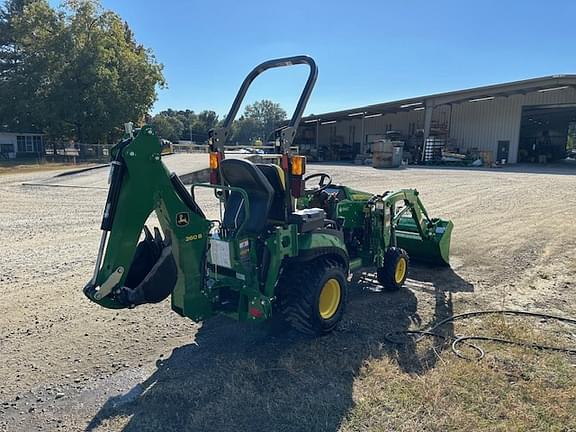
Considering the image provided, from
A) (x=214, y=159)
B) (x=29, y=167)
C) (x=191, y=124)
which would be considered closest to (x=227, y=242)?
(x=214, y=159)

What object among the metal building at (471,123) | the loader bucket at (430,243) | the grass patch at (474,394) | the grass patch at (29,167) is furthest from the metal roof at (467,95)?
the grass patch at (474,394)

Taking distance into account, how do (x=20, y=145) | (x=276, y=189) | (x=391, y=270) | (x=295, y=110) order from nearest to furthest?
1. (x=276, y=189)
2. (x=295, y=110)
3. (x=391, y=270)
4. (x=20, y=145)

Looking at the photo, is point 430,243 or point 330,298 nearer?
point 330,298

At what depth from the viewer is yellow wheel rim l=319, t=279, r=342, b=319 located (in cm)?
406

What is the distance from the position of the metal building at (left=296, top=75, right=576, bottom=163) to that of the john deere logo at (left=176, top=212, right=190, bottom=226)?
28.9m

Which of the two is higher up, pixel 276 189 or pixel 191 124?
pixel 191 124

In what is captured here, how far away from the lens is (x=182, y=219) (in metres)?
3.33

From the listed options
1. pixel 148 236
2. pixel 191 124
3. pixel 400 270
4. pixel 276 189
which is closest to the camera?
pixel 148 236

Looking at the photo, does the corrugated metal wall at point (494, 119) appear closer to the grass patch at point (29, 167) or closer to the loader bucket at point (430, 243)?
the grass patch at point (29, 167)

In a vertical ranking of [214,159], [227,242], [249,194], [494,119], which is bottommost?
[227,242]

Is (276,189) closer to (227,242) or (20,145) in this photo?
(227,242)

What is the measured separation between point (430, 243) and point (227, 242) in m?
3.68

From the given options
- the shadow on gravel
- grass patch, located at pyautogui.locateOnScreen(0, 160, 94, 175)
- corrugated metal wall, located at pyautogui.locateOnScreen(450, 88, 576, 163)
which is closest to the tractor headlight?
the shadow on gravel

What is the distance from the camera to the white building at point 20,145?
35938 mm
